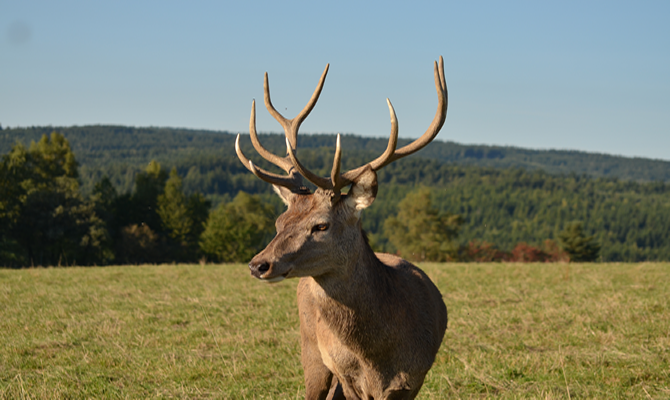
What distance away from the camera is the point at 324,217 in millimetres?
4215

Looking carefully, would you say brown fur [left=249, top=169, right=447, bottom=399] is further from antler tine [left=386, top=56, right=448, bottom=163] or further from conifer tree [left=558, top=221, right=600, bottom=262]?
conifer tree [left=558, top=221, right=600, bottom=262]

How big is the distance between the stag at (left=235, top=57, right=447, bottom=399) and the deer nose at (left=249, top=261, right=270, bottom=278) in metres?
0.03

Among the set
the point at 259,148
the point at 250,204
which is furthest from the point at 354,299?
the point at 250,204

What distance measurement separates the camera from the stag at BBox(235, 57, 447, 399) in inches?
163

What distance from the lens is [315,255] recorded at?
4094 millimetres

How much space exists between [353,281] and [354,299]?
0.14 metres

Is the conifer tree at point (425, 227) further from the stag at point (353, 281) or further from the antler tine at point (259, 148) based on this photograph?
the stag at point (353, 281)

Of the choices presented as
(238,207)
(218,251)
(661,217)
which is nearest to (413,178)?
(661,217)

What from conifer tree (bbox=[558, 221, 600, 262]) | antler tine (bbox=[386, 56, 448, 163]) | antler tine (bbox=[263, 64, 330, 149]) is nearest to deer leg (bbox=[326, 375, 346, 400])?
antler tine (bbox=[386, 56, 448, 163])

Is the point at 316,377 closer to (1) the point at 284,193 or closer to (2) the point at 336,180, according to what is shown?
(1) the point at 284,193

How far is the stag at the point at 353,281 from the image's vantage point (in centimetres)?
415

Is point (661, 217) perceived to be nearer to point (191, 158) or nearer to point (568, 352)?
point (191, 158)

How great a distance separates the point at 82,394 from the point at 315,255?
3.88 meters

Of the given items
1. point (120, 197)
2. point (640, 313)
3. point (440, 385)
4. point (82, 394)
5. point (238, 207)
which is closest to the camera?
point (82, 394)
